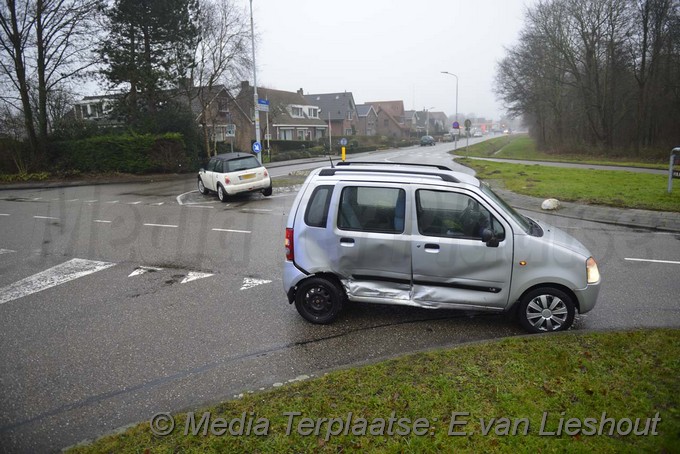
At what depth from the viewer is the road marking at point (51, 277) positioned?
263 inches

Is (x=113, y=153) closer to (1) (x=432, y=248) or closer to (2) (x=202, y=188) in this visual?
(2) (x=202, y=188)

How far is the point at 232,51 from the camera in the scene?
30.2 m

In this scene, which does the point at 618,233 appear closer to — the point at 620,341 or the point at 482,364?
the point at 620,341

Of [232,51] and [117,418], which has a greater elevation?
[232,51]

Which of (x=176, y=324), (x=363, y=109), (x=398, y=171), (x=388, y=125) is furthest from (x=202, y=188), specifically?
(x=388, y=125)

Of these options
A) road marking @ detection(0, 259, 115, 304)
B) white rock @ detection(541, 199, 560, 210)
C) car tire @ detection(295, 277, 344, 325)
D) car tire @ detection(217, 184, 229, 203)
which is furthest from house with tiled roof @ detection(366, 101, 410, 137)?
car tire @ detection(295, 277, 344, 325)

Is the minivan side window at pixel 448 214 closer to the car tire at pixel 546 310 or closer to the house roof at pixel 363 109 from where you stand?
the car tire at pixel 546 310

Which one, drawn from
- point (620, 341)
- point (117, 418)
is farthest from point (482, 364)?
point (117, 418)

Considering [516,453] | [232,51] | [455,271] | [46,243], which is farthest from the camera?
[232,51]

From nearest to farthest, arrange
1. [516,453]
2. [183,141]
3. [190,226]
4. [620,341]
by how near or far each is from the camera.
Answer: [516,453]
[620,341]
[190,226]
[183,141]

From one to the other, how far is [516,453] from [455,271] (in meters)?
2.33

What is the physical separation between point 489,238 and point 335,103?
7174cm

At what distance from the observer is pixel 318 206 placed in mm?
5398

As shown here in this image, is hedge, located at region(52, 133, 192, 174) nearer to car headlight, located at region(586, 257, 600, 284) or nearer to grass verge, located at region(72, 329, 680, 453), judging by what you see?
grass verge, located at region(72, 329, 680, 453)
